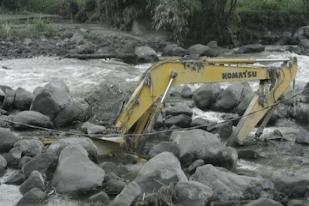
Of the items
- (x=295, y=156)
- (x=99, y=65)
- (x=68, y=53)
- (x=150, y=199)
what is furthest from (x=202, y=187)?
(x=68, y=53)

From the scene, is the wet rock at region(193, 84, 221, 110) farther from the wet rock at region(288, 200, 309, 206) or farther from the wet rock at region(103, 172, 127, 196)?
the wet rock at region(288, 200, 309, 206)

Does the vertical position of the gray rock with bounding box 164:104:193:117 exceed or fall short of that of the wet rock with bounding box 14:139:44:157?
it falls short

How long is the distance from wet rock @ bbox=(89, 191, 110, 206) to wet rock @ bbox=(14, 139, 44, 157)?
86.3 inches

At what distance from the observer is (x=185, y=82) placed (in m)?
11.2

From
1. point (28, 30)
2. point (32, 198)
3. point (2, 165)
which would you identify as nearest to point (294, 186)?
point (32, 198)

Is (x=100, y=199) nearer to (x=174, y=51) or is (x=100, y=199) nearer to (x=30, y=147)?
(x=30, y=147)

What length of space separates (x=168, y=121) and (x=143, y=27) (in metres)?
16.5

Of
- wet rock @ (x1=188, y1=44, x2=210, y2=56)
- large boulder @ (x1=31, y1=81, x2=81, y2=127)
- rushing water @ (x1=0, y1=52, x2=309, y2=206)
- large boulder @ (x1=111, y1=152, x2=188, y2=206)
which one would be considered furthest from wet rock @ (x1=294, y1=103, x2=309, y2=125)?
wet rock @ (x1=188, y1=44, x2=210, y2=56)

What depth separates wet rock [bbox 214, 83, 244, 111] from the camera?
15656 mm

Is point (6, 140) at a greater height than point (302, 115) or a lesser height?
greater

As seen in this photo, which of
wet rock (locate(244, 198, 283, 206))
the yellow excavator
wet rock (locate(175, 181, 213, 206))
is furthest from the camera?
the yellow excavator

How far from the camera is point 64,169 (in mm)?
9523

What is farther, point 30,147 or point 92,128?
point 92,128

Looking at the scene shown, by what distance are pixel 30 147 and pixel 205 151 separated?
3110 mm
